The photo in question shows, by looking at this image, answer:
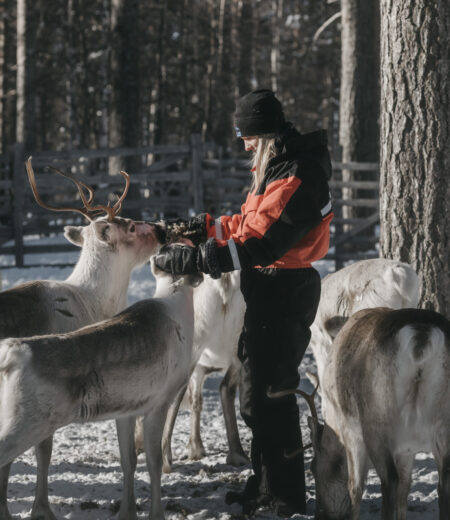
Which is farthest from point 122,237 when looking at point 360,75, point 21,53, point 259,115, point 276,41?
point 276,41

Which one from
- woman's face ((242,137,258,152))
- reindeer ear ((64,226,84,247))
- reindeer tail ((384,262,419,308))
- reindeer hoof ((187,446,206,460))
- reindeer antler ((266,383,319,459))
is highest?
woman's face ((242,137,258,152))

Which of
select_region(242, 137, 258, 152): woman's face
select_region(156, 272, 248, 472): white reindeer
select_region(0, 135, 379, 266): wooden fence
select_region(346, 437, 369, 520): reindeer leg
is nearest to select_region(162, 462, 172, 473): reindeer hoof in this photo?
select_region(156, 272, 248, 472): white reindeer

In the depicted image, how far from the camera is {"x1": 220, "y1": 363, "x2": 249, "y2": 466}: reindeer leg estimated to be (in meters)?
5.01

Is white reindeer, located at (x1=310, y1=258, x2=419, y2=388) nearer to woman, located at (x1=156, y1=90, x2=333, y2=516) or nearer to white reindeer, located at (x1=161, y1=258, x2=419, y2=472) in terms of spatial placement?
white reindeer, located at (x1=161, y1=258, x2=419, y2=472)

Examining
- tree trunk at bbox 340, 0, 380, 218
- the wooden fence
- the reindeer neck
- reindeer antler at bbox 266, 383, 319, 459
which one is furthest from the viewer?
the wooden fence

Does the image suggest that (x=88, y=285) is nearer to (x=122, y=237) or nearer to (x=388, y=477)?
(x=122, y=237)

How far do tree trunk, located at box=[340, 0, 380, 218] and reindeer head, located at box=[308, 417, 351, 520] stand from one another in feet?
31.0

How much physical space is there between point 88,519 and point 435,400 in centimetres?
199

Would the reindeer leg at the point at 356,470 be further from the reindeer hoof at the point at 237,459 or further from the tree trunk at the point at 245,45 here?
the tree trunk at the point at 245,45

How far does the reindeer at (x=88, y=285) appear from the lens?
171 inches

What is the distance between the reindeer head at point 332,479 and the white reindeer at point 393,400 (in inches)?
2.7

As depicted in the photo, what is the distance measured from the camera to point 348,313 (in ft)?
17.3

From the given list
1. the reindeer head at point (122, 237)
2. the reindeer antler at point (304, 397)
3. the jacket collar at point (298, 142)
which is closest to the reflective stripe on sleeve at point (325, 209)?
the jacket collar at point (298, 142)

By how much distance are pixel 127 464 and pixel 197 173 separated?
985 cm
